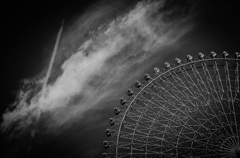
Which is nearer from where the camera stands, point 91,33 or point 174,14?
point 174,14

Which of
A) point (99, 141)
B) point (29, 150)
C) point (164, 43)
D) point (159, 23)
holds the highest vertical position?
point (159, 23)

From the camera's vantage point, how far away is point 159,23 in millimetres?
29625

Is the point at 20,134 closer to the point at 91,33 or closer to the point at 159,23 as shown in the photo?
the point at 91,33

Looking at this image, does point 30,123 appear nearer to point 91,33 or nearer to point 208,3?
point 91,33

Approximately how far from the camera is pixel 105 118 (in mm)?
31312

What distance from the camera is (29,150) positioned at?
30.6 metres

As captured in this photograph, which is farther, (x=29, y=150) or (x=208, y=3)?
(x=29, y=150)

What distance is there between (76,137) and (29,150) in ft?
19.8

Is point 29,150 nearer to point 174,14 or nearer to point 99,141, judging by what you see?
point 99,141

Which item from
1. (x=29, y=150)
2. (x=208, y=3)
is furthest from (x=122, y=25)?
(x=29, y=150)

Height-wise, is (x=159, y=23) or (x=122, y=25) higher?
(x=122, y=25)

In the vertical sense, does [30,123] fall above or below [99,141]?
above

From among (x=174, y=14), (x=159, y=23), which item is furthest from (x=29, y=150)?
(x=174, y=14)

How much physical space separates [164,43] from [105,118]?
12065mm
